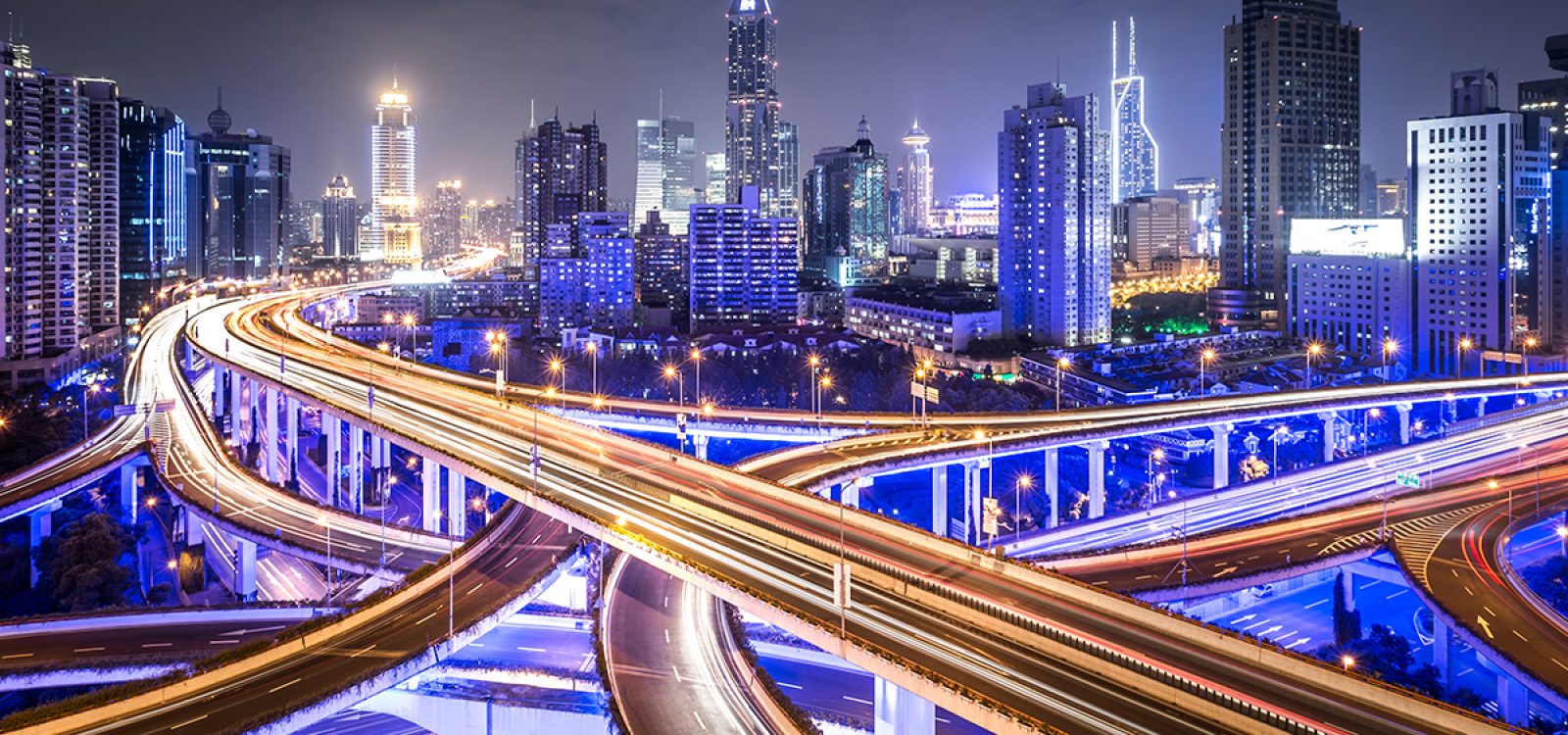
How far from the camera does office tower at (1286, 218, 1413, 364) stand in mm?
84250

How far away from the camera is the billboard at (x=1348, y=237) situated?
278ft

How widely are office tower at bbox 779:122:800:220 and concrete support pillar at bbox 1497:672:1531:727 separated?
168337 mm

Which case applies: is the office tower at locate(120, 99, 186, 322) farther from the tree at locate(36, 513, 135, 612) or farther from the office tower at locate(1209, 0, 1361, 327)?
the office tower at locate(1209, 0, 1361, 327)

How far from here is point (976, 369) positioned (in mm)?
89125

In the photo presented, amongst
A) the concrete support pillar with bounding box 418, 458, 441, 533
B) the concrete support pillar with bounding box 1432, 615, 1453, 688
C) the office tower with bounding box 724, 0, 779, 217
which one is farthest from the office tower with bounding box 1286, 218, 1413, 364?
the office tower with bounding box 724, 0, 779, 217

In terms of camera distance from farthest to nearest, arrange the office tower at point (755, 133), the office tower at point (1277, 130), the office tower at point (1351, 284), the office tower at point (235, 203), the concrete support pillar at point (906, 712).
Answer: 1. the office tower at point (755, 133)
2. the office tower at point (235, 203)
3. the office tower at point (1277, 130)
4. the office tower at point (1351, 284)
5. the concrete support pillar at point (906, 712)

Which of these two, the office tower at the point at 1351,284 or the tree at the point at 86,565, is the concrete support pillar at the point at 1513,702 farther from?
the office tower at the point at 1351,284

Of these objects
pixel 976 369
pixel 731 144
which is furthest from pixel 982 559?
pixel 731 144

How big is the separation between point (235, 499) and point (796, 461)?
2098 cm

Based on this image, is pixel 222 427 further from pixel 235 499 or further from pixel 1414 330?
pixel 1414 330

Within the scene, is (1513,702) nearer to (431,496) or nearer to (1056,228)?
(431,496)

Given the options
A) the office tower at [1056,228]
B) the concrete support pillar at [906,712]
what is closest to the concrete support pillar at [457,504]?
the concrete support pillar at [906,712]

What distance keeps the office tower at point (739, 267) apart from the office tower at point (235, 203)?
75301 millimetres

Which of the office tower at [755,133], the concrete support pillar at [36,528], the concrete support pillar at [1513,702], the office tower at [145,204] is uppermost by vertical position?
the office tower at [755,133]
